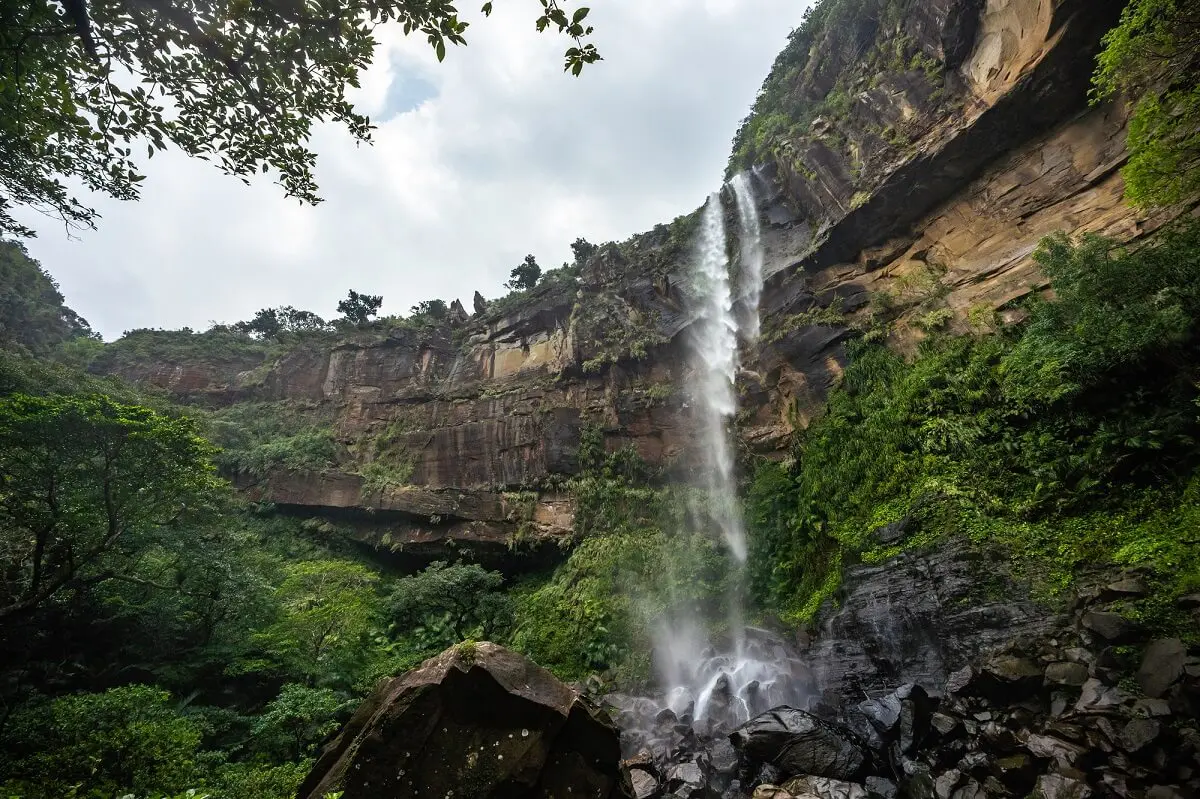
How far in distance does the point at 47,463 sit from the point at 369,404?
1485cm

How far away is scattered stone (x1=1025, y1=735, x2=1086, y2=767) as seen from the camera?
493cm

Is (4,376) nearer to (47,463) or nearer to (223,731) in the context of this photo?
(47,463)

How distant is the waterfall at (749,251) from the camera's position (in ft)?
61.2

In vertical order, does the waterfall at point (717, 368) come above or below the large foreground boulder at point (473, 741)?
above

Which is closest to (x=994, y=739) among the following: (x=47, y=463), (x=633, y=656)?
(x=633, y=656)

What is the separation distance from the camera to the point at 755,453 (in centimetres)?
1677

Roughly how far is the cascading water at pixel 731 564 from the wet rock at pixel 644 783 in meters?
1.54

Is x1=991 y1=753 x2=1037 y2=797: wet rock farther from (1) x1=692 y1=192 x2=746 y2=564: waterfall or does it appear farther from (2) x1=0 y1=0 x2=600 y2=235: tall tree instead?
(1) x1=692 y1=192 x2=746 y2=564: waterfall

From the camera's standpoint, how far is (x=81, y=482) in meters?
9.18

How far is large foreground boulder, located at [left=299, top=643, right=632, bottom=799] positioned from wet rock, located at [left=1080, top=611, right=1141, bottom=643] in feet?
18.7

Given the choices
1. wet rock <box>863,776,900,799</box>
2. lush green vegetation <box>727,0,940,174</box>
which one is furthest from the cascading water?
wet rock <box>863,776,900,799</box>

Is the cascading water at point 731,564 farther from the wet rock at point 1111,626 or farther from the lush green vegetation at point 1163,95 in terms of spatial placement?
the lush green vegetation at point 1163,95

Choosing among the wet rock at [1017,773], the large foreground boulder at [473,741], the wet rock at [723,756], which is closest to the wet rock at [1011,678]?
the wet rock at [1017,773]

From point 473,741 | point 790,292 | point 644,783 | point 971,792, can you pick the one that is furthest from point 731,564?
point 473,741
